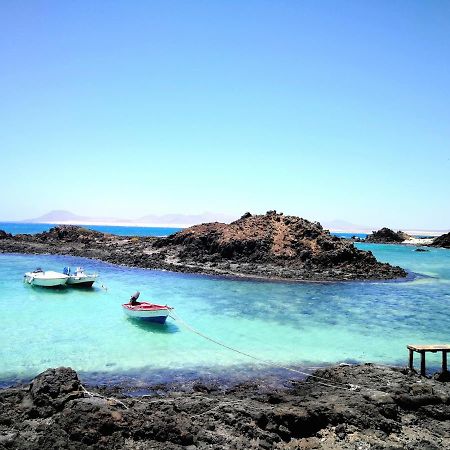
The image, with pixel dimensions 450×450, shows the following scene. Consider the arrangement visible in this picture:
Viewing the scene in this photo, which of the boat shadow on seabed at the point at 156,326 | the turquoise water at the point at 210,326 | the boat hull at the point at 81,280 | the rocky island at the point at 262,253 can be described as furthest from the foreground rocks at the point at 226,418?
the rocky island at the point at 262,253

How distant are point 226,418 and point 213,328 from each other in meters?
12.5

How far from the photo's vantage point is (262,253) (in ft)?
160

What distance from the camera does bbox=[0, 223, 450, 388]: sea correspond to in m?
16.5

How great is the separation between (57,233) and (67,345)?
66.8 metres

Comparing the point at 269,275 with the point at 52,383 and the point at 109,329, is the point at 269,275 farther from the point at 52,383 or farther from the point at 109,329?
the point at 52,383

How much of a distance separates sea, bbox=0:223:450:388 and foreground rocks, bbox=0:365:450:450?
10.8ft

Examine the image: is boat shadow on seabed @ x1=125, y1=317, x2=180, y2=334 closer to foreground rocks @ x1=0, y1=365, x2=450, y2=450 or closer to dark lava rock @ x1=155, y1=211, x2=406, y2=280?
foreground rocks @ x1=0, y1=365, x2=450, y2=450

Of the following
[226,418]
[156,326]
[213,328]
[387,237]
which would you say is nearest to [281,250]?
[213,328]

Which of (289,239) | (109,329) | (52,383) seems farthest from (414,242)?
(52,383)

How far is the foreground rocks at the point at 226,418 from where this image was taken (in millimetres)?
9258

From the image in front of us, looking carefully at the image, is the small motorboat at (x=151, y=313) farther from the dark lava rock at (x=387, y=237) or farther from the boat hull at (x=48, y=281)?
the dark lava rock at (x=387, y=237)

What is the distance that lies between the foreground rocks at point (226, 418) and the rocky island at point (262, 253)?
98.5 ft

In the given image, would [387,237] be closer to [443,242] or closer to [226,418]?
[443,242]

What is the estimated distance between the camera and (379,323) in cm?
2522
